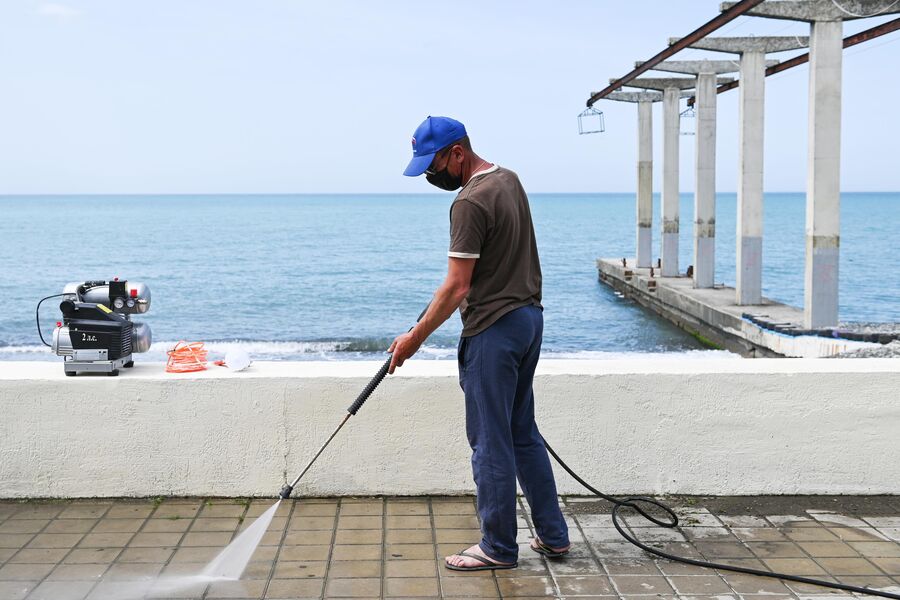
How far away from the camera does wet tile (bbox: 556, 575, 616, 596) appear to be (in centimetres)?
379

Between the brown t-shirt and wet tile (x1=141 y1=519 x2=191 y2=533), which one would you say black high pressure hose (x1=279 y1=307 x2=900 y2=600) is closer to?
the brown t-shirt

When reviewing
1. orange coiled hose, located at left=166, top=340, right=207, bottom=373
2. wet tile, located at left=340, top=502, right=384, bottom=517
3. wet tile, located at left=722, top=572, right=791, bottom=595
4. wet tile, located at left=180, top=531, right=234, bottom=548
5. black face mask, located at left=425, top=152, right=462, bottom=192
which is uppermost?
black face mask, located at left=425, top=152, right=462, bottom=192

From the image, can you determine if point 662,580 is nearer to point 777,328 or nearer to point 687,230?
point 777,328

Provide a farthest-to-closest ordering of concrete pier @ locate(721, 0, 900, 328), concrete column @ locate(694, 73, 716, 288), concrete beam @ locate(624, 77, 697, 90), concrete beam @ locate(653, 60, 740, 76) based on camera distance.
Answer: concrete beam @ locate(624, 77, 697, 90) < concrete column @ locate(694, 73, 716, 288) < concrete beam @ locate(653, 60, 740, 76) < concrete pier @ locate(721, 0, 900, 328)

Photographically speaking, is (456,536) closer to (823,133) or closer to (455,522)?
(455,522)

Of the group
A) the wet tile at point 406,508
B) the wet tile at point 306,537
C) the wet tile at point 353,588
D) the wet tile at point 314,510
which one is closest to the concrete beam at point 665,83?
the wet tile at point 406,508

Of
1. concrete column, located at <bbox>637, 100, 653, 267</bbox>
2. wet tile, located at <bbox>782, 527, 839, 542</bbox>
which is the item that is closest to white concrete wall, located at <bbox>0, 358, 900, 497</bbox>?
wet tile, located at <bbox>782, 527, 839, 542</bbox>

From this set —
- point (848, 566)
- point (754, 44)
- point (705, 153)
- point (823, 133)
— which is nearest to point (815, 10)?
point (823, 133)

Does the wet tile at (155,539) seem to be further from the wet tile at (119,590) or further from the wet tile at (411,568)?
the wet tile at (411,568)

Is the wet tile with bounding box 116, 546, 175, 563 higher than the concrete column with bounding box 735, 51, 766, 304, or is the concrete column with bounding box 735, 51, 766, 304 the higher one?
the concrete column with bounding box 735, 51, 766, 304

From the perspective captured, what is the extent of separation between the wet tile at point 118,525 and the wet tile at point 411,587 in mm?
1351

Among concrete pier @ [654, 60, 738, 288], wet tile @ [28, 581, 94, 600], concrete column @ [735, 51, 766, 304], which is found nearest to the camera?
wet tile @ [28, 581, 94, 600]

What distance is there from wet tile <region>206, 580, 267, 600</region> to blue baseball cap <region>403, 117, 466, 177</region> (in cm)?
172

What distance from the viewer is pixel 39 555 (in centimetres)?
418
